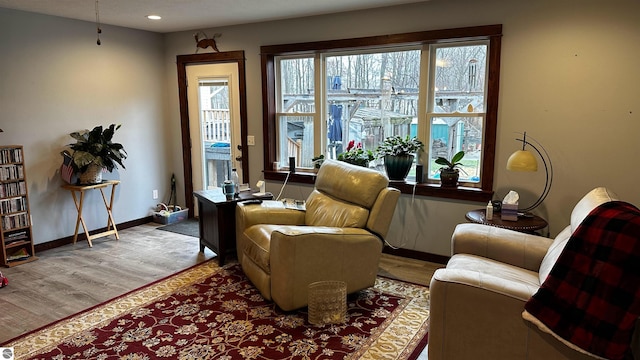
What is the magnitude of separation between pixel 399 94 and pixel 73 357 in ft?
10.7

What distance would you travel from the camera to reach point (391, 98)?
4.10 meters

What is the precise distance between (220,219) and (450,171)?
6.70ft

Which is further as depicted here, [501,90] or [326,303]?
[501,90]

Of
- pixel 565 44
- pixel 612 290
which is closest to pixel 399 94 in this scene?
pixel 565 44

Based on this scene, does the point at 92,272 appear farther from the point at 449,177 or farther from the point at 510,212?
the point at 510,212

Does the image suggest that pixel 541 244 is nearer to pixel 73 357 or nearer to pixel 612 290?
pixel 612 290

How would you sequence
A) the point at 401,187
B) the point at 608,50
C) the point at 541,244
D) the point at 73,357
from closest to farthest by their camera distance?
1. the point at 73,357
2. the point at 541,244
3. the point at 608,50
4. the point at 401,187

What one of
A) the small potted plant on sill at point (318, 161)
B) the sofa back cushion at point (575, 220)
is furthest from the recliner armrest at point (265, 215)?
the sofa back cushion at point (575, 220)

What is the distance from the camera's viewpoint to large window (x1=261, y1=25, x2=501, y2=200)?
3.65m

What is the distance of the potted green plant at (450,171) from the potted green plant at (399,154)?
0.85 ft

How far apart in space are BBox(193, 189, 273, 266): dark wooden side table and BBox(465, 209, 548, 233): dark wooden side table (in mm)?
1815

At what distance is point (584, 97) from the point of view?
3184 millimetres

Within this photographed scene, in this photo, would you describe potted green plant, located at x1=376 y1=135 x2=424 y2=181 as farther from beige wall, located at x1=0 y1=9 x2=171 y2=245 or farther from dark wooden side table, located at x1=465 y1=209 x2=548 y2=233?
beige wall, located at x1=0 y1=9 x2=171 y2=245

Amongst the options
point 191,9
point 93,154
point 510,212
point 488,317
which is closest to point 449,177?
point 510,212
